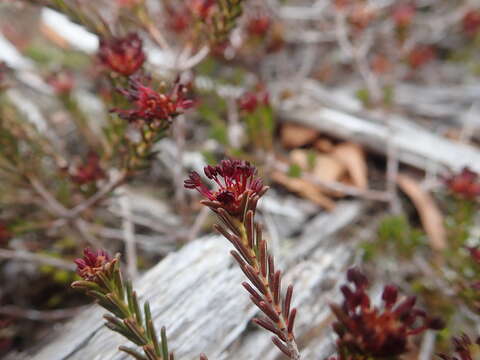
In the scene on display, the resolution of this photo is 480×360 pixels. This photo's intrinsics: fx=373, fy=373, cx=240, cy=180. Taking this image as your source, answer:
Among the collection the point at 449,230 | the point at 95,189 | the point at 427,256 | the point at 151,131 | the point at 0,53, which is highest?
the point at 0,53

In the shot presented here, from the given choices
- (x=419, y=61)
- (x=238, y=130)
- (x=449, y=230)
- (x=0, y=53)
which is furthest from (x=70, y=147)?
(x=419, y=61)

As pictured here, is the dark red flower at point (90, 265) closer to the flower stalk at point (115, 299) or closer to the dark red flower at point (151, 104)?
the flower stalk at point (115, 299)

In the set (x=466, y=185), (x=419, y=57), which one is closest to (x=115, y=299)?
(x=466, y=185)

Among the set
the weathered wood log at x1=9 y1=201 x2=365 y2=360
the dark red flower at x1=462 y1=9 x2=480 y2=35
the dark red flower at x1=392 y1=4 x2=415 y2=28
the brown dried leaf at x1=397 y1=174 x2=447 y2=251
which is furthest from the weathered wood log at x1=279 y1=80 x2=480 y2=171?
the dark red flower at x1=462 y1=9 x2=480 y2=35

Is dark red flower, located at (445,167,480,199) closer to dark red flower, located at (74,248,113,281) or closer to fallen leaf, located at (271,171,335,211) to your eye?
fallen leaf, located at (271,171,335,211)

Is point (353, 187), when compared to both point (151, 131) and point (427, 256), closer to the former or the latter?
point (427, 256)

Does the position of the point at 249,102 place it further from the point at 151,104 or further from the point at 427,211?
the point at 427,211
